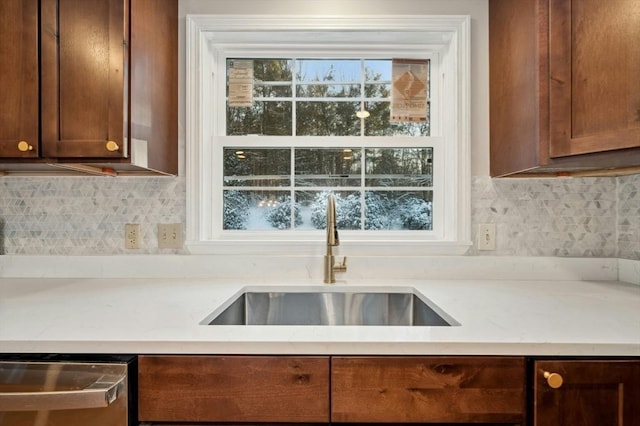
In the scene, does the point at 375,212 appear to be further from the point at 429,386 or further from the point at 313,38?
the point at 429,386

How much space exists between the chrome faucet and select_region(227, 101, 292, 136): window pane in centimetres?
49

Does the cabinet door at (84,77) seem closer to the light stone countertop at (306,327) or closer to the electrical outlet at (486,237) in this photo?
the light stone countertop at (306,327)

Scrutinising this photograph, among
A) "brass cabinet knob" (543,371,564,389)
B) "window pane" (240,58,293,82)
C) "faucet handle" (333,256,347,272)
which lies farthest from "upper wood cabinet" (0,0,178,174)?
"brass cabinet knob" (543,371,564,389)

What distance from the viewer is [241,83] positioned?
1718 mm

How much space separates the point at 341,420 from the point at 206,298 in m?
0.62

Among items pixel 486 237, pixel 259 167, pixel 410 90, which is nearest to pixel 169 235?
pixel 259 167

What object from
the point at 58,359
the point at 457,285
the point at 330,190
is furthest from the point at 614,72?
the point at 58,359

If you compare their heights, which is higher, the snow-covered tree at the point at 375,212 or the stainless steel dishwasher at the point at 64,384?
the snow-covered tree at the point at 375,212

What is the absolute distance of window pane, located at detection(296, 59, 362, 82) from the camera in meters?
1.74

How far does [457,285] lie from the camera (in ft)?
4.78

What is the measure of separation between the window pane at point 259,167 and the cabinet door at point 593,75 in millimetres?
1086

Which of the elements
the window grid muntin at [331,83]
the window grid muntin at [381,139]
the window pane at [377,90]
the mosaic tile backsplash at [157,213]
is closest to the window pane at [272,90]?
the window grid muntin at [331,83]

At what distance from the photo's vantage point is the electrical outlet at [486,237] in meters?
1.58

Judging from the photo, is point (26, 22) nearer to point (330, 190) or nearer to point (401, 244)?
point (330, 190)
